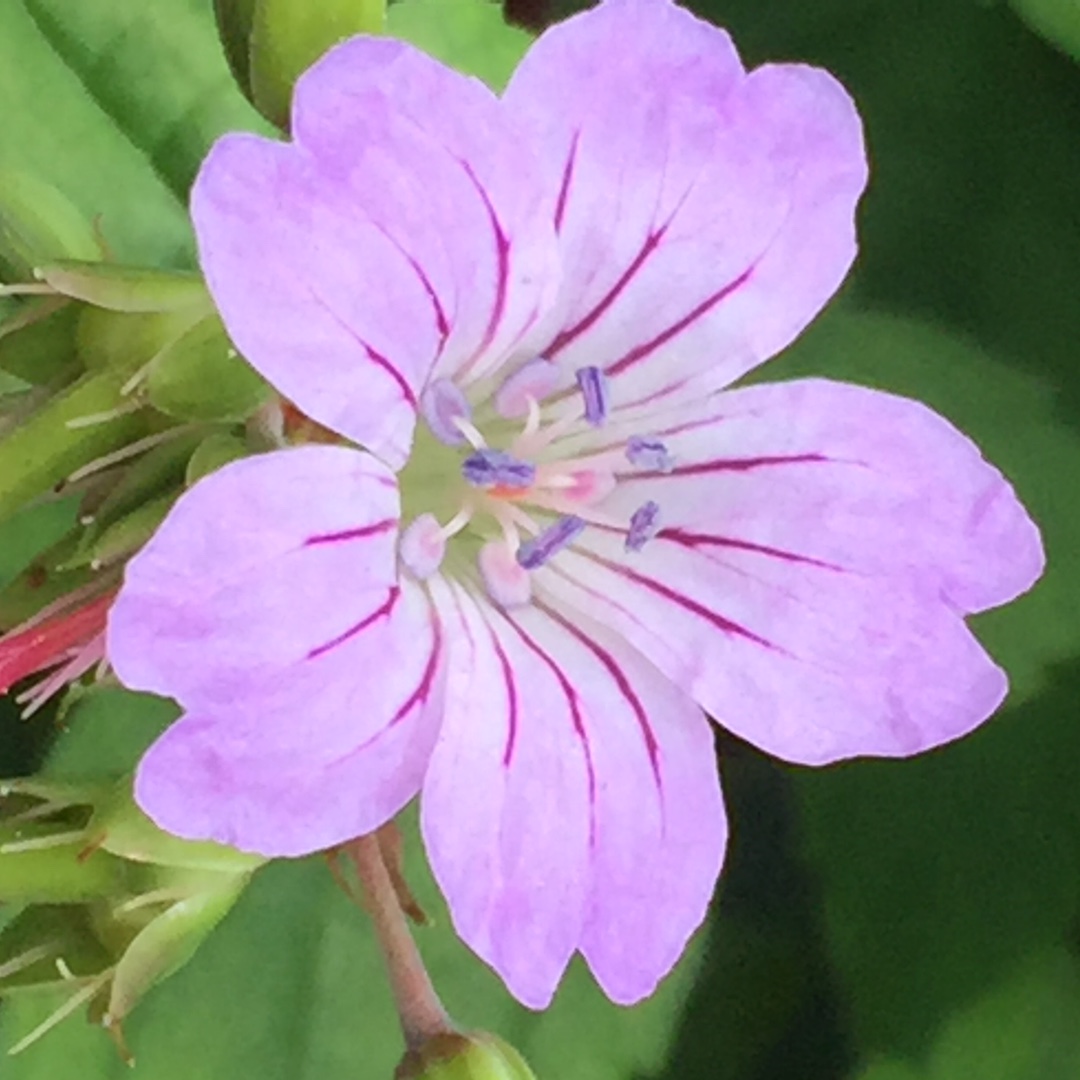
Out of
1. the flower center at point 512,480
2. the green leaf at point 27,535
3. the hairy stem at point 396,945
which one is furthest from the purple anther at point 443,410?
the green leaf at point 27,535

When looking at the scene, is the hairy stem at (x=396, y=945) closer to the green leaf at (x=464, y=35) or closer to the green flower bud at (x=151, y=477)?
the green flower bud at (x=151, y=477)

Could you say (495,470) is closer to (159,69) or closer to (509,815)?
(509,815)

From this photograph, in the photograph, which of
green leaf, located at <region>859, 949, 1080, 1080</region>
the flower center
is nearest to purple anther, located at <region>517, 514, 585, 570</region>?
the flower center

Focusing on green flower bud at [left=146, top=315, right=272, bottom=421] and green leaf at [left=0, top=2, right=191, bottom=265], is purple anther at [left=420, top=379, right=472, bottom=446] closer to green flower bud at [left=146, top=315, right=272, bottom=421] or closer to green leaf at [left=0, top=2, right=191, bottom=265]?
green flower bud at [left=146, top=315, right=272, bottom=421]

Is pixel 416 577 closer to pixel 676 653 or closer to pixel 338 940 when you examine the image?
pixel 676 653

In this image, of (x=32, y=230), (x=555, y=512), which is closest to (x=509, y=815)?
(x=555, y=512)
